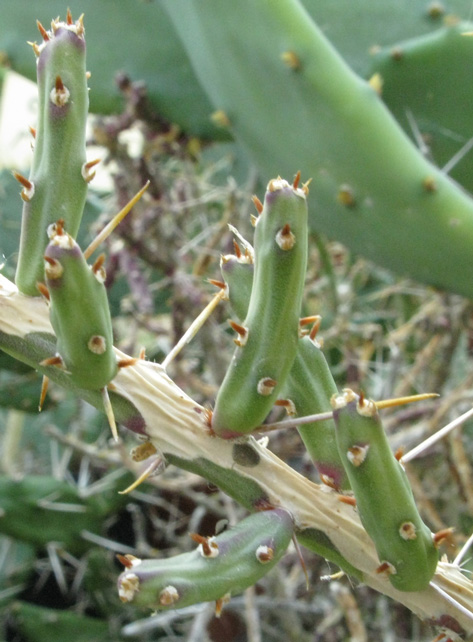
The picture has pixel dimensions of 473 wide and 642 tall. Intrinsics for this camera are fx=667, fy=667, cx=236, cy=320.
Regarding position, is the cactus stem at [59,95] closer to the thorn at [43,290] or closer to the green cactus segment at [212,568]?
the thorn at [43,290]

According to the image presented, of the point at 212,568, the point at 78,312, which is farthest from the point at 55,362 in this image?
the point at 212,568

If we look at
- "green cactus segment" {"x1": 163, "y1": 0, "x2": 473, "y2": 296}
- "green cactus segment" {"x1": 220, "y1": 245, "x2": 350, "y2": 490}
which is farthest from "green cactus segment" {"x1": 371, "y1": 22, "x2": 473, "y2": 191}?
"green cactus segment" {"x1": 220, "y1": 245, "x2": 350, "y2": 490}

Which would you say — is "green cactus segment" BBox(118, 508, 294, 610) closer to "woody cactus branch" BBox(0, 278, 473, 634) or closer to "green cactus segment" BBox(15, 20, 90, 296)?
"woody cactus branch" BBox(0, 278, 473, 634)

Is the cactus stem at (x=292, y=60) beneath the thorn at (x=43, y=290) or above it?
above

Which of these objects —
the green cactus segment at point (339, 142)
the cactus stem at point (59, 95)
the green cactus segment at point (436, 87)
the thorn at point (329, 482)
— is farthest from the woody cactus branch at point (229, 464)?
the green cactus segment at point (436, 87)

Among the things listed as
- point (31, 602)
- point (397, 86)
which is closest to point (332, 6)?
point (397, 86)

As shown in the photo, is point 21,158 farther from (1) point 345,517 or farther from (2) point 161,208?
(1) point 345,517
